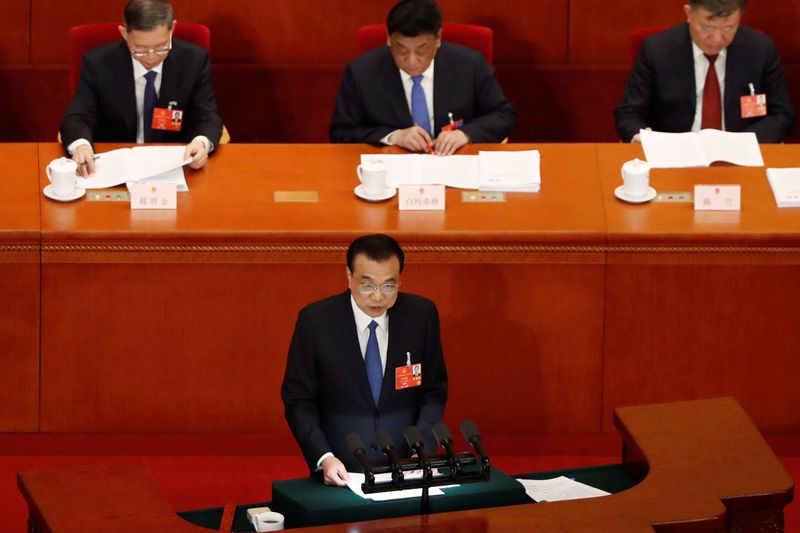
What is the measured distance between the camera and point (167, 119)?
5684 mm

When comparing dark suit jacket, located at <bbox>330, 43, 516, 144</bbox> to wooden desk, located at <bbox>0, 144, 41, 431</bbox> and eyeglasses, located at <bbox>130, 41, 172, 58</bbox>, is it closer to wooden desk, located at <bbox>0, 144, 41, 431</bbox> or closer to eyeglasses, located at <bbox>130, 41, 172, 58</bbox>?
eyeglasses, located at <bbox>130, 41, 172, 58</bbox>

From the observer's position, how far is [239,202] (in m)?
5.02

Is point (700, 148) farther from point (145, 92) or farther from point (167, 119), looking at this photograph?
point (145, 92)

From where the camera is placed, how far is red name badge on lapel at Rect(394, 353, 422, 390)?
4172mm

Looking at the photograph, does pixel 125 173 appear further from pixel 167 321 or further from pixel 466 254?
pixel 466 254

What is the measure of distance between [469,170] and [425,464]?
203 cm

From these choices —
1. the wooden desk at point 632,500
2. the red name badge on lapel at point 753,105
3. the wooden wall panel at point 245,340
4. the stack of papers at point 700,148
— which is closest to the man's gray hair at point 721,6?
the red name badge on lapel at point 753,105

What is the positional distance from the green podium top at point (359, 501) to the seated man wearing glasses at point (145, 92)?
2.08m

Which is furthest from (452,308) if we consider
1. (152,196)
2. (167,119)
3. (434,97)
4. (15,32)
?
(15,32)

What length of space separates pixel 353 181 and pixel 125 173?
2.44ft

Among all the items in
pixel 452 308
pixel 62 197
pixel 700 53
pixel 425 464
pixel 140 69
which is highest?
pixel 700 53

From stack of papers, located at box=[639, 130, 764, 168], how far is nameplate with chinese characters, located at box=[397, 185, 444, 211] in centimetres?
79

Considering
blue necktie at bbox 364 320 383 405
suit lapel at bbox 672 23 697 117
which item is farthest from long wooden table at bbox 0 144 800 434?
suit lapel at bbox 672 23 697 117

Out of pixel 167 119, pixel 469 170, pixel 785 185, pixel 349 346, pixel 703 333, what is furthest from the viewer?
pixel 167 119
